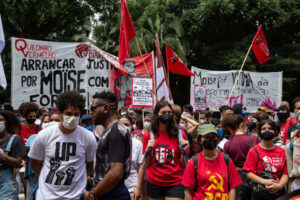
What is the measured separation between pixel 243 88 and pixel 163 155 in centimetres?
973

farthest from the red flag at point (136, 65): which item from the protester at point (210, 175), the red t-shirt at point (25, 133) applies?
the protester at point (210, 175)

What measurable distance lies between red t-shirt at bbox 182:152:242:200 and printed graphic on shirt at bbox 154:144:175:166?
82cm

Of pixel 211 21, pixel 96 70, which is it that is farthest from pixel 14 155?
pixel 211 21

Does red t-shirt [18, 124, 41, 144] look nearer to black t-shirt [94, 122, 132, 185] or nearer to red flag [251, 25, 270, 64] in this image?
black t-shirt [94, 122, 132, 185]

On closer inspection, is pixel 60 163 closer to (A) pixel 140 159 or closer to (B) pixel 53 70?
(A) pixel 140 159

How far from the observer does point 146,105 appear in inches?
349

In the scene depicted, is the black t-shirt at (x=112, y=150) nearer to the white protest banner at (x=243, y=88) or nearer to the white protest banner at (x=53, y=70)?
the white protest banner at (x=53, y=70)

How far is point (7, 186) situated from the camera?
426cm

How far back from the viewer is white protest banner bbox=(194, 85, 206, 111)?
1102cm

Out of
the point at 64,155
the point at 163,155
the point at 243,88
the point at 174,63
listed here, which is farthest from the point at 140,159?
the point at 243,88

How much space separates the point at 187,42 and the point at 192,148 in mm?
20933

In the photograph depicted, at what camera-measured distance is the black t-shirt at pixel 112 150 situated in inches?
112

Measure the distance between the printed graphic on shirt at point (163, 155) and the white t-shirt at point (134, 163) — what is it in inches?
15.4

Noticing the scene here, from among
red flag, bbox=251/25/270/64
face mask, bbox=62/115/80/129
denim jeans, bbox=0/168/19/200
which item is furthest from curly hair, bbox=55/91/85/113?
red flag, bbox=251/25/270/64
